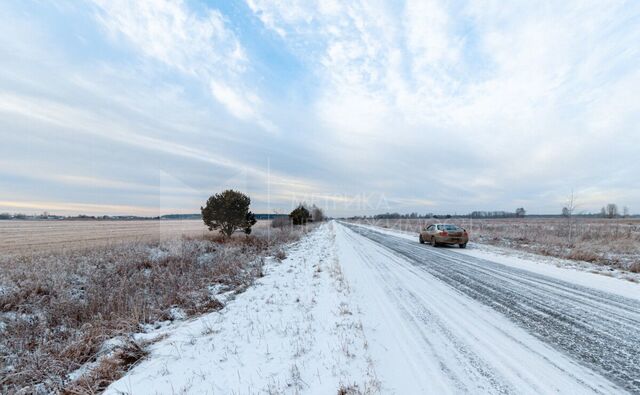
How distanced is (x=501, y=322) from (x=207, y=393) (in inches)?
190

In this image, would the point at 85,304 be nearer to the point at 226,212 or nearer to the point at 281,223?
the point at 226,212

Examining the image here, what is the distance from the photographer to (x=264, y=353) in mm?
3789

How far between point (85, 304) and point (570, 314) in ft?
36.0

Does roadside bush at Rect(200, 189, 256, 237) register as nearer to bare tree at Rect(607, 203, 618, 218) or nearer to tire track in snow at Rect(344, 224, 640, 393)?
tire track in snow at Rect(344, 224, 640, 393)

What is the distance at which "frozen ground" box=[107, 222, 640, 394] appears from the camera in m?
2.93

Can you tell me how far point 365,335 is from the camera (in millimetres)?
Result: 4172

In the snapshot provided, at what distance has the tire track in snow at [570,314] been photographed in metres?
3.31

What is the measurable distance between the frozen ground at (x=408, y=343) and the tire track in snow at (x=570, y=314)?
24 mm

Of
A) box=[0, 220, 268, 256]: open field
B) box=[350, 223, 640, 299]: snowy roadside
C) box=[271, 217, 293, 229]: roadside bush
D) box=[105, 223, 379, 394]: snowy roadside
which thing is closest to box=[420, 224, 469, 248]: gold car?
box=[350, 223, 640, 299]: snowy roadside

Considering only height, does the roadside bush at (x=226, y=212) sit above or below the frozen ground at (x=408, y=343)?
above

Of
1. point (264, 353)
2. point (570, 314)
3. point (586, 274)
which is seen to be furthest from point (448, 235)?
point (264, 353)

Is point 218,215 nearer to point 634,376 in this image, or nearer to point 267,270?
point 267,270

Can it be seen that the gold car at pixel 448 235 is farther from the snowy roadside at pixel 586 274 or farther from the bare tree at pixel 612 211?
the bare tree at pixel 612 211

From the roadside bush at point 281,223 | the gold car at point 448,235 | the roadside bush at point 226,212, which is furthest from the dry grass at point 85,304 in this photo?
the roadside bush at point 281,223
